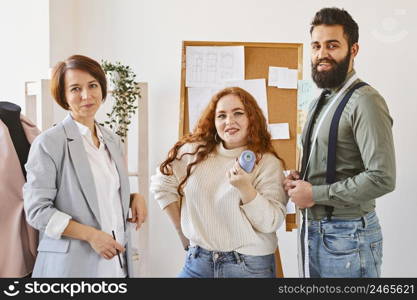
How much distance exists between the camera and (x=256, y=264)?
69.4 inches

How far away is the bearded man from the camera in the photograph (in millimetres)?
1688

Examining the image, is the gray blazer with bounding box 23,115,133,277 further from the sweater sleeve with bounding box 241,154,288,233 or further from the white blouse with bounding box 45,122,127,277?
the sweater sleeve with bounding box 241,154,288,233

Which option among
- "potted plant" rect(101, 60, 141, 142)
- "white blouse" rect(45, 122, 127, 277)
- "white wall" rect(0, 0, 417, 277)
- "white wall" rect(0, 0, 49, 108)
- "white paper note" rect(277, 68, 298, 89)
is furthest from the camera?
"white wall" rect(0, 0, 49, 108)

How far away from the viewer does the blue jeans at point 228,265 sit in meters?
1.75

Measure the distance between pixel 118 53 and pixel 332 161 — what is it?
7.31 ft

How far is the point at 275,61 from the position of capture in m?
2.75

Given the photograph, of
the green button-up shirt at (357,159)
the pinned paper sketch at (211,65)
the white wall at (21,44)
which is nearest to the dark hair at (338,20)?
the green button-up shirt at (357,159)

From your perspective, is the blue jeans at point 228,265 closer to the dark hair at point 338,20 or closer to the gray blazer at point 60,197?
Result: the gray blazer at point 60,197

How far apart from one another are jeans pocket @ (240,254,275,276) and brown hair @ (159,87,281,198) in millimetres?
332

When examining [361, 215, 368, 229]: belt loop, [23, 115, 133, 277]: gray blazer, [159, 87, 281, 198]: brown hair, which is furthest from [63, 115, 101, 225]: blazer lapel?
[361, 215, 368, 229]: belt loop

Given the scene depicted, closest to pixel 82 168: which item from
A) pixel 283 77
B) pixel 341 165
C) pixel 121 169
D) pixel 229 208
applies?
pixel 121 169

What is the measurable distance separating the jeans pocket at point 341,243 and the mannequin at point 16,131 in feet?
3.42

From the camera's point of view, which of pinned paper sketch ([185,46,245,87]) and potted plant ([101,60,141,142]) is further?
potted plant ([101,60,141,142])

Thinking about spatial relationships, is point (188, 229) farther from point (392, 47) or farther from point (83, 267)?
point (392, 47)
